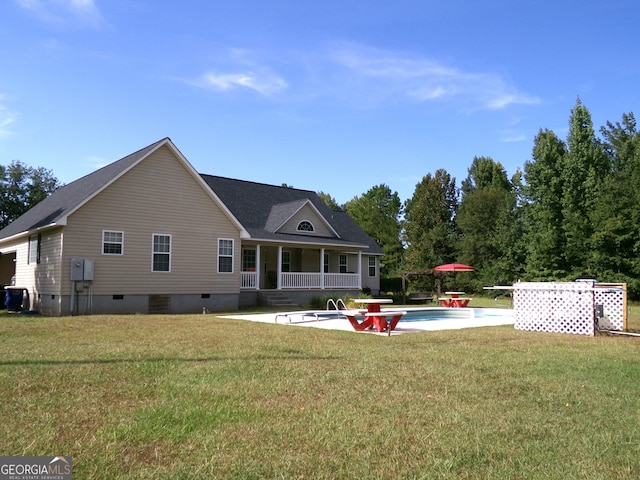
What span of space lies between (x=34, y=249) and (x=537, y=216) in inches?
1236

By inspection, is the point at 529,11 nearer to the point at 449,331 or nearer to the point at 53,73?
the point at 449,331

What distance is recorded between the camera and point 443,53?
15.5 meters

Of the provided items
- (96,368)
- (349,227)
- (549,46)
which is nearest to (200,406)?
(96,368)

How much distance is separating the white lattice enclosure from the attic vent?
1448 centimetres

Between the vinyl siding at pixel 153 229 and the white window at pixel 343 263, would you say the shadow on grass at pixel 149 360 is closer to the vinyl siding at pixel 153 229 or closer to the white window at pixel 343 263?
the vinyl siding at pixel 153 229

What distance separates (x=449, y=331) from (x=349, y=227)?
1979 cm

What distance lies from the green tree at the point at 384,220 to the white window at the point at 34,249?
3356cm

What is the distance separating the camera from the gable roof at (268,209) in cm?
2556

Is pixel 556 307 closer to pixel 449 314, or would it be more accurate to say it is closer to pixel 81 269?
pixel 449 314

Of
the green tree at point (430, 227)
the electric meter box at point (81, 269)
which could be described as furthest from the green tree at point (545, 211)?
the electric meter box at point (81, 269)

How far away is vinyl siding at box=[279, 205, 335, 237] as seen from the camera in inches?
1038

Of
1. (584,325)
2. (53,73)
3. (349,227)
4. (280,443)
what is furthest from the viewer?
(349,227)

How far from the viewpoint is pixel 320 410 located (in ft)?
17.1

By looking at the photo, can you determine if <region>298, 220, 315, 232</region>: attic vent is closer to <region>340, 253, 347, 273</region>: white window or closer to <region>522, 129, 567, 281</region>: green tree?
<region>340, 253, 347, 273</region>: white window
